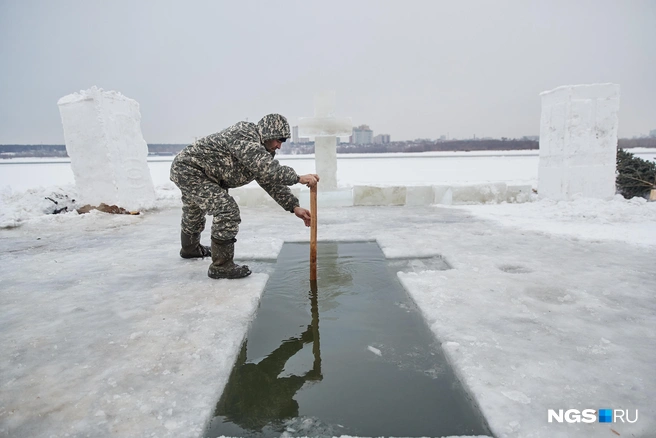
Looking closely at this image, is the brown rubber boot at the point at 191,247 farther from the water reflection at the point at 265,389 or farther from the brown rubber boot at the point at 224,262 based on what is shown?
the water reflection at the point at 265,389

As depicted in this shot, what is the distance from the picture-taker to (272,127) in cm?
318

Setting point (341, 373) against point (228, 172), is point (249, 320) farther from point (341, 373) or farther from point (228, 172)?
Result: point (228, 172)

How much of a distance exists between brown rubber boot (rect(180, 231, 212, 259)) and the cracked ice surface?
4.3 inches

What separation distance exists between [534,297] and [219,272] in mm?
2327

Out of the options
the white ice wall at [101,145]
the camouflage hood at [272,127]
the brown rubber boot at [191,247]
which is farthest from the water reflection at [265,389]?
the white ice wall at [101,145]

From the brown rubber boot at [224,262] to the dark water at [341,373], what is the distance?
361 millimetres

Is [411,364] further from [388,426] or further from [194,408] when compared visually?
[194,408]

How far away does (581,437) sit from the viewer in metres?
1.46

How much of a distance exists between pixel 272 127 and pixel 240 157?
0.35 meters

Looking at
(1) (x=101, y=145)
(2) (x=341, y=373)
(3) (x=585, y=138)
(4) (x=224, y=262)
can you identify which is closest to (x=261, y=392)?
(2) (x=341, y=373)

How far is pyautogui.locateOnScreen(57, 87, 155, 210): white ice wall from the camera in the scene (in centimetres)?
658

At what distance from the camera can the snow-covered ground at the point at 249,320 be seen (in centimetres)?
164

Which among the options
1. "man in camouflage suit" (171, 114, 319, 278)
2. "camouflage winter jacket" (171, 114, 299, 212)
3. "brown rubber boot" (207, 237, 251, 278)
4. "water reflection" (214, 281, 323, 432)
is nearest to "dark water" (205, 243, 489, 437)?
"water reflection" (214, 281, 323, 432)

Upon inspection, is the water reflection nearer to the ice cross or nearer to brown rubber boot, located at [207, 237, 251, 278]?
brown rubber boot, located at [207, 237, 251, 278]
